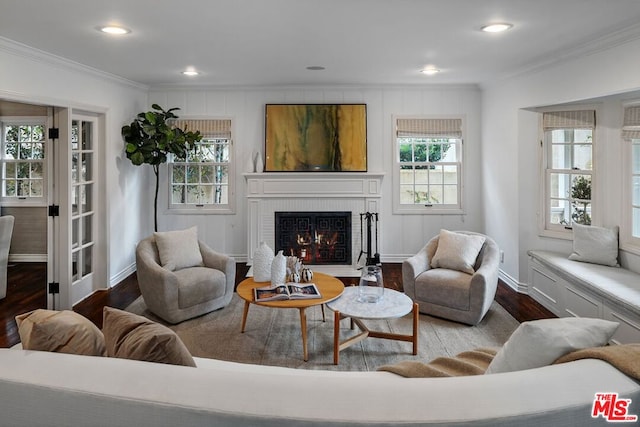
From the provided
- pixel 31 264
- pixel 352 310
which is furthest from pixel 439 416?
pixel 31 264

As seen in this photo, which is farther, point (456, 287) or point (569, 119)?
point (569, 119)

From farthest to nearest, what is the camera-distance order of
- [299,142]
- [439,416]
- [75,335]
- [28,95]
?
[299,142]
[28,95]
[75,335]
[439,416]

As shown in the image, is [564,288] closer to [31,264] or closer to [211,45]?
[211,45]

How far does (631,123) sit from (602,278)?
1.42 m

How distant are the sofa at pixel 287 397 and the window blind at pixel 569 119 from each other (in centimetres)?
375

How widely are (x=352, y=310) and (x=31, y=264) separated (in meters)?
5.31

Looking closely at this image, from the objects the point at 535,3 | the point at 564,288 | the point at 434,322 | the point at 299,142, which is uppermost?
the point at 535,3

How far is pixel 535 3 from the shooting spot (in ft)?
9.48

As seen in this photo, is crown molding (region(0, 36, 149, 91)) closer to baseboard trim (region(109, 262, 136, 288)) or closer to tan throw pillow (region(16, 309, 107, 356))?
baseboard trim (region(109, 262, 136, 288))

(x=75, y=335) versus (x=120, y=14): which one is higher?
(x=120, y=14)

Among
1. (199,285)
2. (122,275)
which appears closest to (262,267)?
(199,285)

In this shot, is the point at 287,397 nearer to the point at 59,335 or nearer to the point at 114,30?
the point at 59,335

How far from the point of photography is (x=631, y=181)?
161 inches

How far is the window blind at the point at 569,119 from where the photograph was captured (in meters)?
4.45
